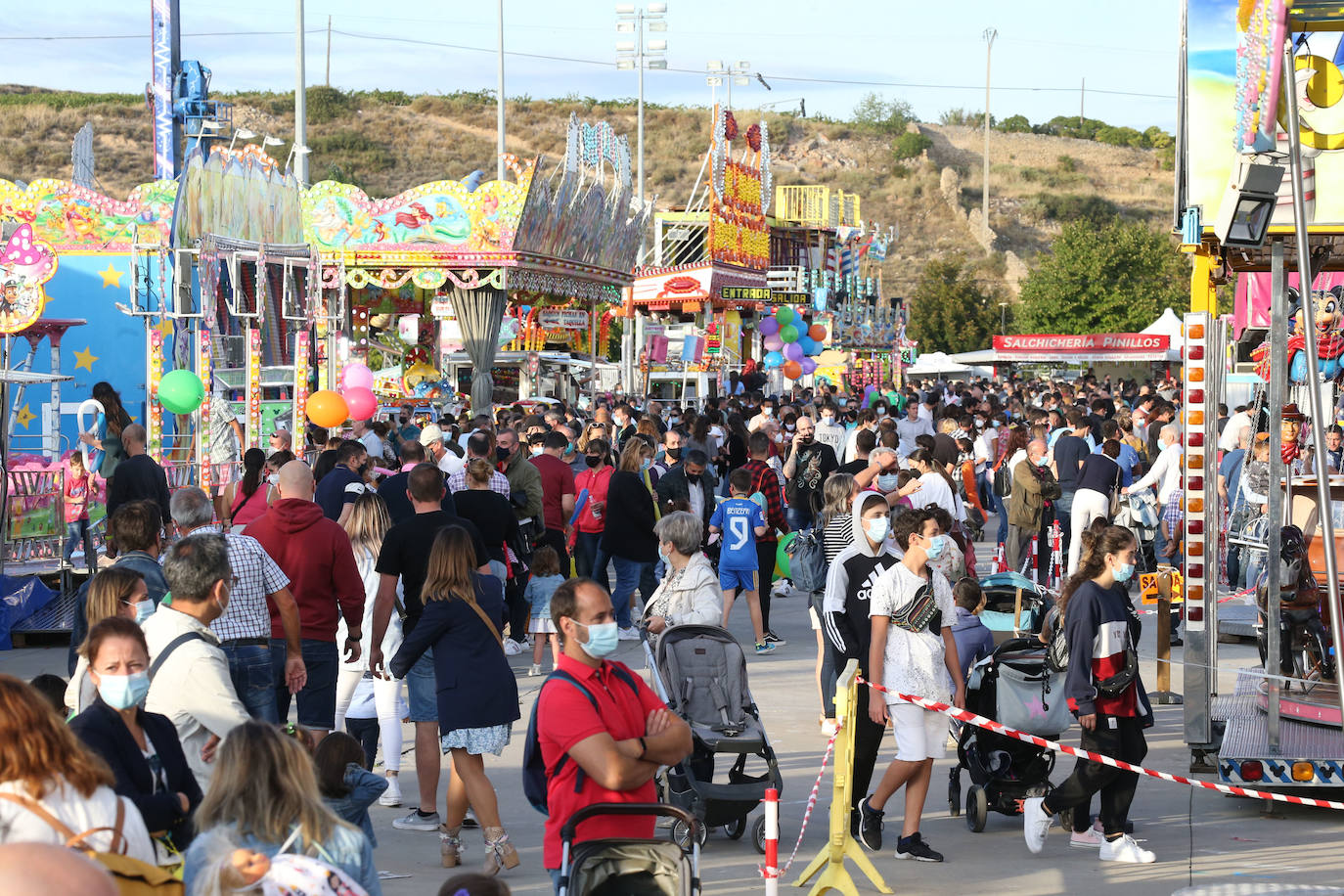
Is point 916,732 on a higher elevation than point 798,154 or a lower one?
lower

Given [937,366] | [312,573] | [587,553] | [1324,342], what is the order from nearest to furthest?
1. [312,573]
2. [1324,342]
3. [587,553]
4. [937,366]

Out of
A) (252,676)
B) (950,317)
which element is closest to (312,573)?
(252,676)

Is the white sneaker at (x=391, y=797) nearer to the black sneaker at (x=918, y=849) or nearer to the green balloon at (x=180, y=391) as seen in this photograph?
the black sneaker at (x=918, y=849)

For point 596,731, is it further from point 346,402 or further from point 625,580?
point 346,402

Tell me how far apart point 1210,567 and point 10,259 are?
9690 millimetres

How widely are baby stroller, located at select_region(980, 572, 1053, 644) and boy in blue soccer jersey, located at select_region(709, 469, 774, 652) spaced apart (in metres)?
1.81

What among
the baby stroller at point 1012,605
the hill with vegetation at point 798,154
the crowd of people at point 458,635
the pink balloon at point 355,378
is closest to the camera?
the crowd of people at point 458,635

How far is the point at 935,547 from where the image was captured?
7.34 m

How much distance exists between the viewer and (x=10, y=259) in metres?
12.4

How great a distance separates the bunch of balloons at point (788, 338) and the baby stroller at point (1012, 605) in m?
32.4

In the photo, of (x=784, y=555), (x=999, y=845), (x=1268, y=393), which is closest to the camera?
(x=999, y=845)

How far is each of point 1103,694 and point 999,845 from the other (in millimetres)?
918

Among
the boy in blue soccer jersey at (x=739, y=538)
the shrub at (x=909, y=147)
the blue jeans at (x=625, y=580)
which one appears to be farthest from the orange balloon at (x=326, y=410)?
the shrub at (x=909, y=147)

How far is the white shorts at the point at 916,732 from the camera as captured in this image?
22.1 feet
